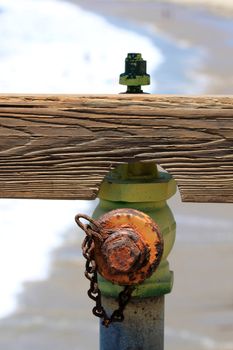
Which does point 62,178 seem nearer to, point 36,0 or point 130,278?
point 130,278

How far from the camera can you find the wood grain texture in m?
2.49

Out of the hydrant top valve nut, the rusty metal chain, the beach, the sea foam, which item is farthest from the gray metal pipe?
the sea foam

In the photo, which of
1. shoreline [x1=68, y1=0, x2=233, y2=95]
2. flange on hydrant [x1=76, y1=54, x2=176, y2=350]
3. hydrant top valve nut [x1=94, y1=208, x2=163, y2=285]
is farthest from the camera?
A: shoreline [x1=68, y1=0, x2=233, y2=95]

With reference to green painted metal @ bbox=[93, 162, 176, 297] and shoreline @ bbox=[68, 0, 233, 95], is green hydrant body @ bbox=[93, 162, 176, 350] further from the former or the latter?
shoreline @ bbox=[68, 0, 233, 95]

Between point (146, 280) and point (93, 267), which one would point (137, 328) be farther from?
point (93, 267)

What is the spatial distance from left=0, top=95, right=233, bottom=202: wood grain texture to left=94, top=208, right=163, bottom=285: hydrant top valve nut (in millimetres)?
163

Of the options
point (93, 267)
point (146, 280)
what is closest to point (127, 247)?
point (93, 267)

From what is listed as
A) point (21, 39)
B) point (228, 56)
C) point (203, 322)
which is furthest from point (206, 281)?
point (21, 39)

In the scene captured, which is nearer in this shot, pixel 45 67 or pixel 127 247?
pixel 127 247

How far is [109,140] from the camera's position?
8.20ft

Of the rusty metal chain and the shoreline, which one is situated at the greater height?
the shoreline

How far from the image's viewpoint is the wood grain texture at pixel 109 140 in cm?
249

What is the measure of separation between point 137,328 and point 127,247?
17.1 inches

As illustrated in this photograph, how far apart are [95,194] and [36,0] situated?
1573 cm
